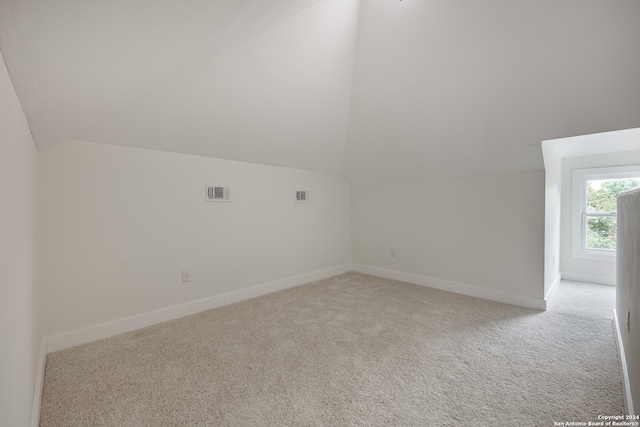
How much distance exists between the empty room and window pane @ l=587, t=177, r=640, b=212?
0.09ft

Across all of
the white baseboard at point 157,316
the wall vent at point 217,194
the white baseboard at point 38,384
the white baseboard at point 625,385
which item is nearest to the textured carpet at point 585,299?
the white baseboard at point 625,385

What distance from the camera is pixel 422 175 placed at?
3783 mm

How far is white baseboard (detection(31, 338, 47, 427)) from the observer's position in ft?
4.62

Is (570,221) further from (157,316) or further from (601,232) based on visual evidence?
(157,316)

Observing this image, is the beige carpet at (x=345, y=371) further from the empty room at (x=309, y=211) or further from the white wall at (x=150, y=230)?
the white wall at (x=150, y=230)

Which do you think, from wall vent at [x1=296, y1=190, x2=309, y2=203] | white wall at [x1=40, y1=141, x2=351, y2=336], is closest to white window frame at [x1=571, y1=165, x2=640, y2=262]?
wall vent at [x1=296, y1=190, x2=309, y2=203]

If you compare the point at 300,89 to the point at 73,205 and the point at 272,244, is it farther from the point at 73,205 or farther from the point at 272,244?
the point at 73,205

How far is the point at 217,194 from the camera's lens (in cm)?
309

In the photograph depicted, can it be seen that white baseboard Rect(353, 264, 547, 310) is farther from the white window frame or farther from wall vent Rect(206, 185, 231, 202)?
wall vent Rect(206, 185, 231, 202)

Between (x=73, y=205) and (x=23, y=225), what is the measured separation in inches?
41.2

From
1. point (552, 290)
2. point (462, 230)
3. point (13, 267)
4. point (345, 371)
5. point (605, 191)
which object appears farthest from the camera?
point (605, 191)

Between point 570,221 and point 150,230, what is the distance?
17.8 feet

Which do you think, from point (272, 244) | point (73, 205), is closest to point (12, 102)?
point (73, 205)

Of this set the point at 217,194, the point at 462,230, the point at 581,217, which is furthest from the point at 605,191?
the point at 217,194
